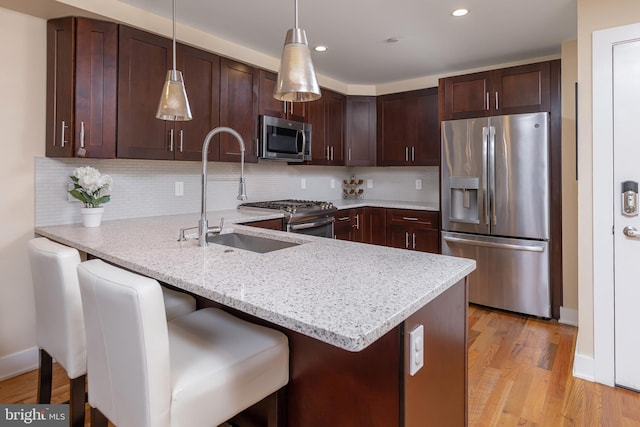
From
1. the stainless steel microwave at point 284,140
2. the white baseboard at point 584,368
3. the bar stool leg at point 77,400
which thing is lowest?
the white baseboard at point 584,368

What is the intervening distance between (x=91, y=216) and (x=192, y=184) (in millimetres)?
1025

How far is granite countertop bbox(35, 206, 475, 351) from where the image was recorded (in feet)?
2.79

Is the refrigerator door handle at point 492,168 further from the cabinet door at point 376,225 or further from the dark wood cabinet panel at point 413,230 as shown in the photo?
the cabinet door at point 376,225

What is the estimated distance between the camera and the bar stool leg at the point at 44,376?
1.74m

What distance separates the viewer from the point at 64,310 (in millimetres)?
1415

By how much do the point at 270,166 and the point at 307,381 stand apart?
2951 millimetres

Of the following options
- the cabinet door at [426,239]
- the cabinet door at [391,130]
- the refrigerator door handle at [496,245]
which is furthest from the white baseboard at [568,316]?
the cabinet door at [391,130]

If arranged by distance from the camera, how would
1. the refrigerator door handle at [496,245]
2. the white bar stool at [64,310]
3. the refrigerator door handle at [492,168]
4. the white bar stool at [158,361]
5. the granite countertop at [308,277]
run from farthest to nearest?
the refrigerator door handle at [492,168] → the refrigerator door handle at [496,245] → the white bar stool at [64,310] → the white bar stool at [158,361] → the granite countertop at [308,277]

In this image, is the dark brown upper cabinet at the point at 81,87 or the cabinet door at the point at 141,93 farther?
the cabinet door at the point at 141,93

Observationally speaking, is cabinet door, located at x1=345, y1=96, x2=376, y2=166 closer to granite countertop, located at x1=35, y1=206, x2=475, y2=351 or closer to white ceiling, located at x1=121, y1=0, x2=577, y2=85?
white ceiling, located at x1=121, y1=0, x2=577, y2=85

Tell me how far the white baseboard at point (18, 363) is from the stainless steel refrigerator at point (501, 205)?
3414 mm

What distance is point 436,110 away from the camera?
13.3 ft

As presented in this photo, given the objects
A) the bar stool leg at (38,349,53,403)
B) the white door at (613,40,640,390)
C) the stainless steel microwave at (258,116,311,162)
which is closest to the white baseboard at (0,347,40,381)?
the bar stool leg at (38,349,53,403)

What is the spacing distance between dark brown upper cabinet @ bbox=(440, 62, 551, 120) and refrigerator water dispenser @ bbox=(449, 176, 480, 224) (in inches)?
24.8
